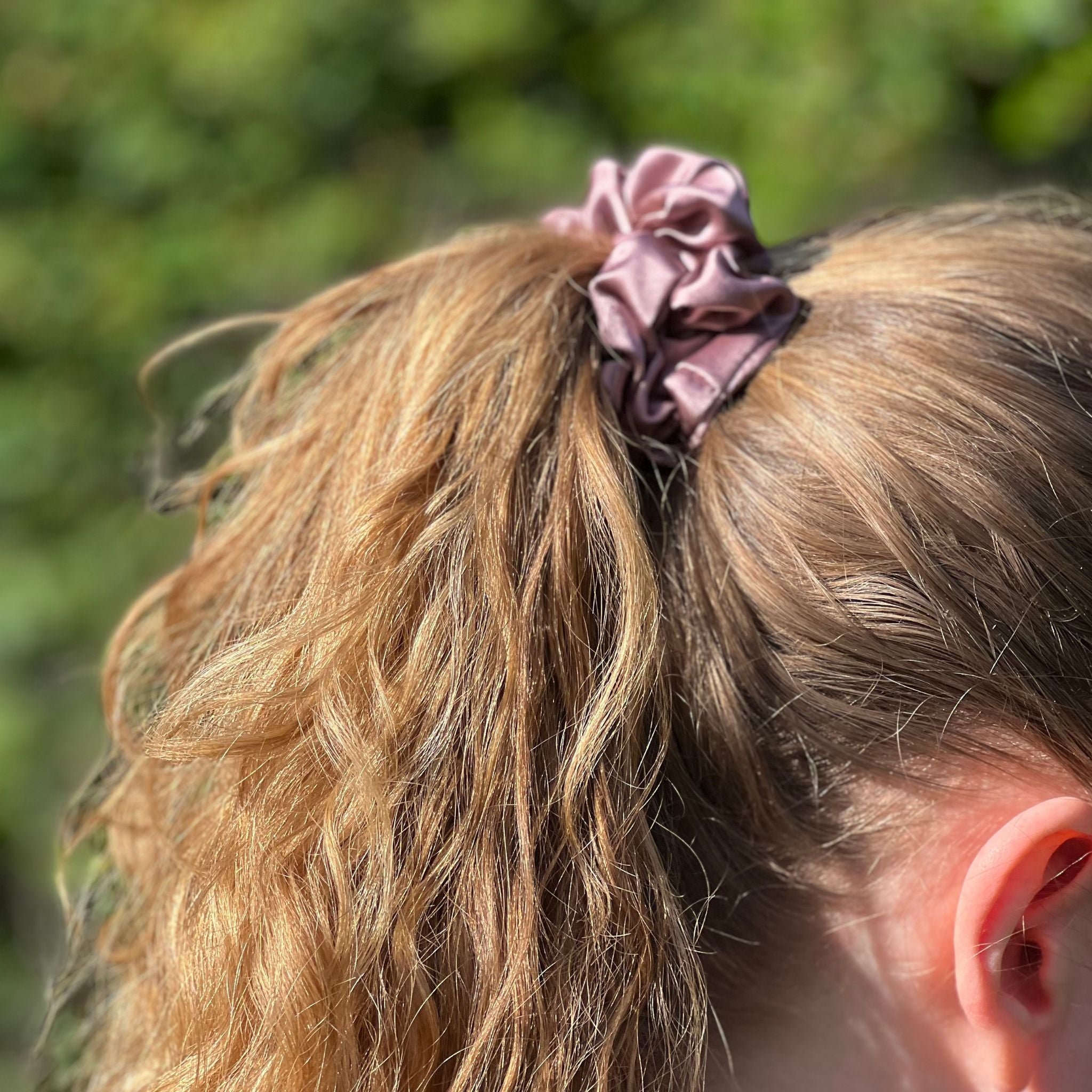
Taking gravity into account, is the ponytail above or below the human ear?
above

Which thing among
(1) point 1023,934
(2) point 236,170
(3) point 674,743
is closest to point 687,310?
(3) point 674,743

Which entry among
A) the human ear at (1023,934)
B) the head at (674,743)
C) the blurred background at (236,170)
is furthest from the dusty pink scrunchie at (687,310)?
the blurred background at (236,170)

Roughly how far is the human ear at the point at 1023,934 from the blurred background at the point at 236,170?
1.46m

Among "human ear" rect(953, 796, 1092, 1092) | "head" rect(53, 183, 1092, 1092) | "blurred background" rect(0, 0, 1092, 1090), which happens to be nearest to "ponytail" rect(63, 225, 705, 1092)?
"head" rect(53, 183, 1092, 1092)

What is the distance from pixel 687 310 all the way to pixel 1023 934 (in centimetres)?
61

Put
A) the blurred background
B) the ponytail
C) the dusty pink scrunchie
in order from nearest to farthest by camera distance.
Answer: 1. the ponytail
2. the dusty pink scrunchie
3. the blurred background

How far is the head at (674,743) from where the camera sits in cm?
94

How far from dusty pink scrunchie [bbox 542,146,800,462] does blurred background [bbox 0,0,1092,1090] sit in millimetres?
1106

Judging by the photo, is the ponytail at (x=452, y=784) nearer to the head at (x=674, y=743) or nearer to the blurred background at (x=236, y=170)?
the head at (x=674, y=743)

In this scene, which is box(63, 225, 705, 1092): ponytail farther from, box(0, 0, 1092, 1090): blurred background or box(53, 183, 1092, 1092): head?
box(0, 0, 1092, 1090): blurred background

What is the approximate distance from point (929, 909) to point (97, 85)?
2.23 m

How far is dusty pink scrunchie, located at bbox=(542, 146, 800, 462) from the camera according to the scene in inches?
41.6

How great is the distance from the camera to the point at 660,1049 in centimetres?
98

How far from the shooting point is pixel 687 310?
1080mm
